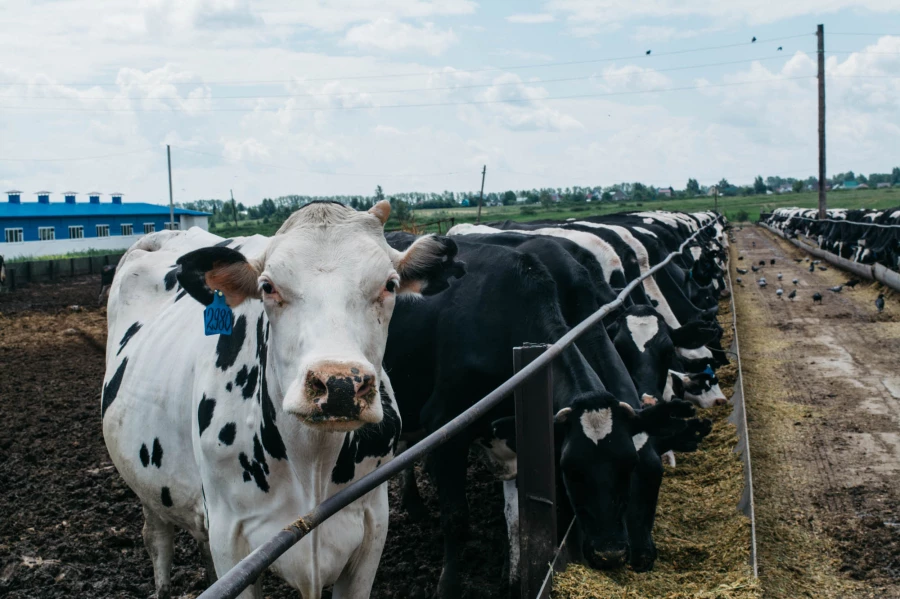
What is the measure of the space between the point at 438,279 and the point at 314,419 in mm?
1055

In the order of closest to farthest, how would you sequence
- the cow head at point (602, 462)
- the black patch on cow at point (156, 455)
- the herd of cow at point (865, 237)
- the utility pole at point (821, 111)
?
the cow head at point (602, 462), the black patch on cow at point (156, 455), the herd of cow at point (865, 237), the utility pole at point (821, 111)

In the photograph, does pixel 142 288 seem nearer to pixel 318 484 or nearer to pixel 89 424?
pixel 318 484

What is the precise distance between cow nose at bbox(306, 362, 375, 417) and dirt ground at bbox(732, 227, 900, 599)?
318 centimetres

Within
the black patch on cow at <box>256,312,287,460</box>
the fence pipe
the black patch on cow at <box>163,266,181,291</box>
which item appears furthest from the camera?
the black patch on cow at <box>163,266,181,291</box>

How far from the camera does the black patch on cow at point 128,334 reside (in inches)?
195

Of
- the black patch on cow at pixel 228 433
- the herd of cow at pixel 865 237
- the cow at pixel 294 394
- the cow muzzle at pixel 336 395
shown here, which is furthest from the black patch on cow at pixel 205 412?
the herd of cow at pixel 865 237

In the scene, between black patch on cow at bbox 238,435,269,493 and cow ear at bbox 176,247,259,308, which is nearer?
cow ear at bbox 176,247,259,308

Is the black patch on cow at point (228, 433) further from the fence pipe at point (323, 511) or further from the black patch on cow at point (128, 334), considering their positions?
the black patch on cow at point (128, 334)

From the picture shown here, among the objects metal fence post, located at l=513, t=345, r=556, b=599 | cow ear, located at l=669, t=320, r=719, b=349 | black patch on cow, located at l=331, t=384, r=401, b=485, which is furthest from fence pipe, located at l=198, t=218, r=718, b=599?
cow ear, located at l=669, t=320, r=719, b=349

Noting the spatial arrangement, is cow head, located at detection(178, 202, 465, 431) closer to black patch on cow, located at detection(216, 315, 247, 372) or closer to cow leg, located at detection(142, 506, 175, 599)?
black patch on cow, located at detection(216, 315, 247, 372)

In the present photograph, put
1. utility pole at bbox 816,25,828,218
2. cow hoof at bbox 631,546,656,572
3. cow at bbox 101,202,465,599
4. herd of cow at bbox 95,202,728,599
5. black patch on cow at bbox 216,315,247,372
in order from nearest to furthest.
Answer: cow at bbox 101,202,465,599 < herd of cow at bbox 95,202,728,599 < black patch on cow at bbox 216,315,247,372 < cow hoof at bbox 631,546,656,572 < utility pole at bbox 816,25,828,218

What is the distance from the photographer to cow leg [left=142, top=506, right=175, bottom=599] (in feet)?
15.5

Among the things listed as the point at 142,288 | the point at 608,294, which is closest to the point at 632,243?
the point at 608,294

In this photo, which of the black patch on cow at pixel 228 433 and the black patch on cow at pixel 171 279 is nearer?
the black patch on cow at pixel 228 433
